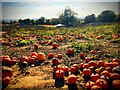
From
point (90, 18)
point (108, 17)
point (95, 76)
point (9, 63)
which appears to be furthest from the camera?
point (90, 18)

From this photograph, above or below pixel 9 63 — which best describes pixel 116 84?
below

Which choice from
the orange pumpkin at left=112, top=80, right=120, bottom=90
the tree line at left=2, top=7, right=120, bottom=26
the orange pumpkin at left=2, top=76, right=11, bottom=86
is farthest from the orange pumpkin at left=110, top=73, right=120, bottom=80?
the tree line at left=2, top=7, right=120, bottom=26

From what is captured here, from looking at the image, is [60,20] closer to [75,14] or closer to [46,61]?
[75,14]

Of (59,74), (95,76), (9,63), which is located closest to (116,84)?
(95,76)

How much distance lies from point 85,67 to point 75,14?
6510cm

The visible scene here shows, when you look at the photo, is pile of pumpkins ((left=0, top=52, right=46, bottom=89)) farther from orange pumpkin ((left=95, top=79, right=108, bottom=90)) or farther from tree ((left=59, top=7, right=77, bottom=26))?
tree ((left=59, top=7, right=77, bottom=26))

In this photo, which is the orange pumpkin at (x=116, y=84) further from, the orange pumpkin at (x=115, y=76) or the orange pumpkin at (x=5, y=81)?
the orange pumpkin at (x=5, y=81)

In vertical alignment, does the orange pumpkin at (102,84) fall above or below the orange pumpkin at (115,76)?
below

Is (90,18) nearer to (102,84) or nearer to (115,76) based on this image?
(115,76)

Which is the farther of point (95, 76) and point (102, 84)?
Answer: point (95, 76)

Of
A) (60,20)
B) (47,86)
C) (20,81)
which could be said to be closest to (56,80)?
(47,86)

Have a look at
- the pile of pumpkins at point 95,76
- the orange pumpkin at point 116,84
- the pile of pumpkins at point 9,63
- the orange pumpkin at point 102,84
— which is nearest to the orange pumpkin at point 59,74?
the pile of pumpkins at point 95,76

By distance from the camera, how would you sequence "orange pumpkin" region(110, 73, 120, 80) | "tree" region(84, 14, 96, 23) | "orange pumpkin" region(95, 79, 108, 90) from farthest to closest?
"tree" region(84, 14, 96, 23), "orange pumpkin" region(110, 73, 120, 80), "orange pumpkin" region(95, 79, 108, 90)

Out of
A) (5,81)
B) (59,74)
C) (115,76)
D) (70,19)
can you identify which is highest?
(70,19)
